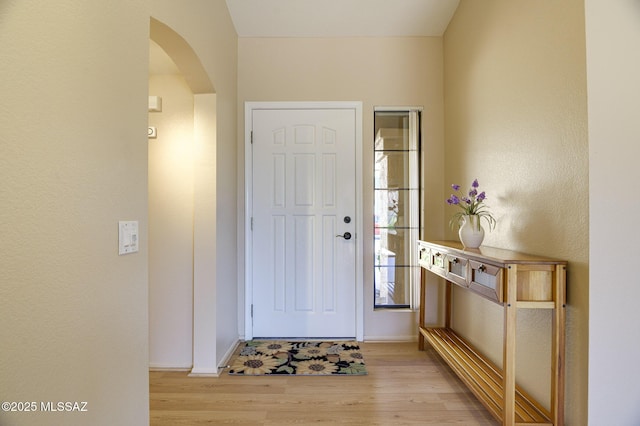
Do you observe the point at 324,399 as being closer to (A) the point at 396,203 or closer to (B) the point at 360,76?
(A) the point at 396,203

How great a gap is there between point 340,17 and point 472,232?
2.16m

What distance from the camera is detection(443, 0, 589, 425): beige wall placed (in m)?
1.41

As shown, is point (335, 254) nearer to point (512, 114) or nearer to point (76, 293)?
point (512, 114)

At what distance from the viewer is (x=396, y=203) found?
9.66 feet

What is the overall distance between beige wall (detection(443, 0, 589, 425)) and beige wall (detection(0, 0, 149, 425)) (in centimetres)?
196

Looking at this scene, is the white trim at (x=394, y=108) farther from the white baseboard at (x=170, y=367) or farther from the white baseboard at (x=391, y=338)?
the white baseboard at (x=170, y=367)

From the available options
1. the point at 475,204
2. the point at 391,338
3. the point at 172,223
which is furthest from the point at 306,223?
the point at 475,204

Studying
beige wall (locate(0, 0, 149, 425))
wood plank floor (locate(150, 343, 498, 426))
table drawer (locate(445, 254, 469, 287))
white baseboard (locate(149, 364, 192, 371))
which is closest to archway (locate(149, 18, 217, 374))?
white baseboard (locate(149, 364, 192, 371))

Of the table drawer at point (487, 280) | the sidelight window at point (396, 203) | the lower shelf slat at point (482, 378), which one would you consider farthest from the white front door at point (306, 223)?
the table drawer at point (487, 280)

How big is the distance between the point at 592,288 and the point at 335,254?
1.87 meters

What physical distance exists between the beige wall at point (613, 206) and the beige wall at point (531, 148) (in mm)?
38

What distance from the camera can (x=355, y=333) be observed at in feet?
9.41

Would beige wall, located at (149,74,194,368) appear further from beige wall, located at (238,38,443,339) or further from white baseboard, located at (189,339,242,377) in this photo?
beige wall, located at (238,38,443,339)

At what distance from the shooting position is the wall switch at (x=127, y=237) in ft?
3.76
